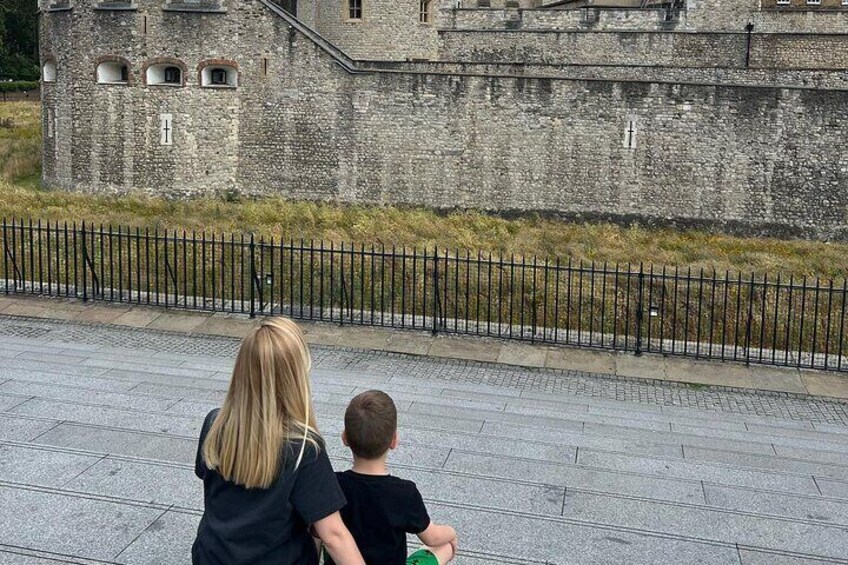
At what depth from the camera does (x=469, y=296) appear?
577 inches

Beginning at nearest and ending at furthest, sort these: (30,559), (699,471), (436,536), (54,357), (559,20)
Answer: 1. (436,536)
2. (30,559)
3. (699,471)
4. (54,357)
5. (559,20)

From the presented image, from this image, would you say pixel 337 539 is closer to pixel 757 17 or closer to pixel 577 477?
pixel 577 477

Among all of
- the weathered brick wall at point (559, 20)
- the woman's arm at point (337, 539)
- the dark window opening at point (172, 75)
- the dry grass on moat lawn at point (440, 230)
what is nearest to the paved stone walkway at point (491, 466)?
the woman's arm at point (337, 539)

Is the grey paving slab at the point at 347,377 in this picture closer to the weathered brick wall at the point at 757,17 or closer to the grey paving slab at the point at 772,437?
the grey paving slab at the point at 772,437

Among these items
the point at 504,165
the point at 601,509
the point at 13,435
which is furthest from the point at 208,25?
the point at 601,509

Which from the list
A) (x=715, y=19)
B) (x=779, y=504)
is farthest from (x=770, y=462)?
(x=715, y=19)

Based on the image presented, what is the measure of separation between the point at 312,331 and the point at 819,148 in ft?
59.0

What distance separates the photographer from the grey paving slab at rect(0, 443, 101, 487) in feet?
18.3

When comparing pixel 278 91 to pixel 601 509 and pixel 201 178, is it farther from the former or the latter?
pixel 601 509

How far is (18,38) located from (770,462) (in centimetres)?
5548

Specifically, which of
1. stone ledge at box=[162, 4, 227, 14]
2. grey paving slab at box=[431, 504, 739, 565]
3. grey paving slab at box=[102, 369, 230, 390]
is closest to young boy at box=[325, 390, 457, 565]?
grey paving slab at box=[431, 504, 739, 565]

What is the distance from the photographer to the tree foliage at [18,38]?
2036 inches

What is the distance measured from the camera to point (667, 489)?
604 centimetres

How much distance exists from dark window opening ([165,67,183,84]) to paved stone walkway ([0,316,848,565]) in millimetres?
19189
